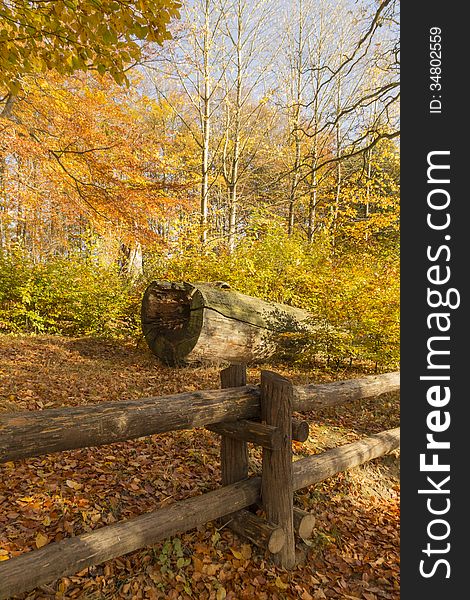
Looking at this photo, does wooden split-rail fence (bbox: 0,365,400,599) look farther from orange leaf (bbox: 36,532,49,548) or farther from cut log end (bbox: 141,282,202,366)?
cut log end (bbox: 141,282,202,366)

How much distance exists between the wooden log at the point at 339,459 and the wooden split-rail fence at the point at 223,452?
0.04 feet

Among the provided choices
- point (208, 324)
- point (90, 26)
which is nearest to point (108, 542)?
point (90, 26)

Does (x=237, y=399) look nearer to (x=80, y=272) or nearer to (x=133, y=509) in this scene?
(x=133, y=509)

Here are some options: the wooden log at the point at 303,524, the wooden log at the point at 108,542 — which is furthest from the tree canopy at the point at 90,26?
the wooden log at the point at 303,524

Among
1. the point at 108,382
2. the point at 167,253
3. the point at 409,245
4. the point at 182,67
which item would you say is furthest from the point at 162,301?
the point at 182,67

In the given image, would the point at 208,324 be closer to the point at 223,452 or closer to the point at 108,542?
the point at 223,452

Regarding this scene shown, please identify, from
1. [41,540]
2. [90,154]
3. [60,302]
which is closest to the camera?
[41,540]

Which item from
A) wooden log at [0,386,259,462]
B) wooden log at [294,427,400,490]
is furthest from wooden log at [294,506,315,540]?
wooden log at [0,386,259,462]

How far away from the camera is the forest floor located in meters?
2.81

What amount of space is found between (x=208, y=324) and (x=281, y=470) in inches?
164

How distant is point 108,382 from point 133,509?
3149 mm

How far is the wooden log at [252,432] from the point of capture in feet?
10.0

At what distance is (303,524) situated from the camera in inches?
129

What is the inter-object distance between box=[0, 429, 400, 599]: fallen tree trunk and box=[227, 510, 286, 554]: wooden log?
137 millimetres
